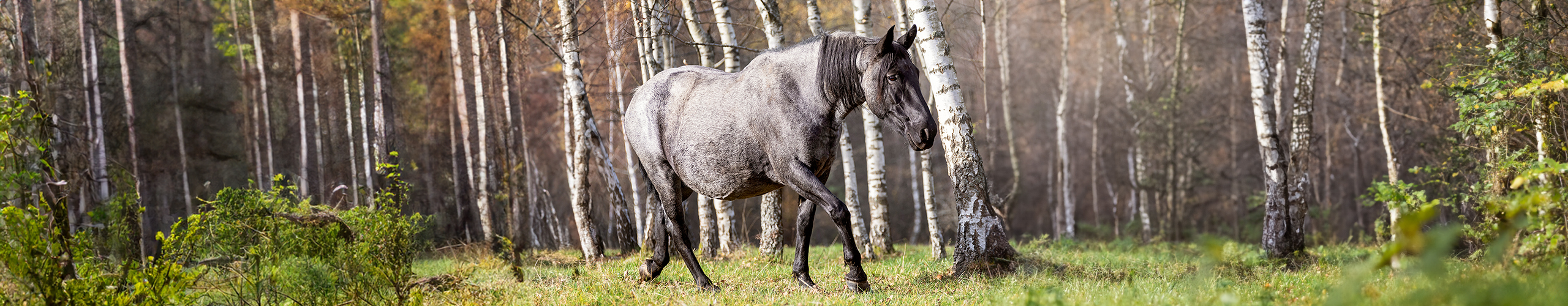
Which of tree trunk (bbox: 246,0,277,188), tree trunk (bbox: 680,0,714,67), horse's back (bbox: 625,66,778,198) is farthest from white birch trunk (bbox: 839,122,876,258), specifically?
tree trunk (bbox: 246,0,277,188)

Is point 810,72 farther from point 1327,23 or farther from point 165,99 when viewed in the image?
point 165,99

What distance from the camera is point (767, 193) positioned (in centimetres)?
801

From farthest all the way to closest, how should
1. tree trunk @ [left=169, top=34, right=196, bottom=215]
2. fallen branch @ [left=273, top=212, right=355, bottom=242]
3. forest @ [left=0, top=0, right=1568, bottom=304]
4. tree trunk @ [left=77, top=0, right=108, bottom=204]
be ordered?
tree trunk @ [left=169, top=34, right=196, bottom=215]
tree trunk @ [left=77, top=0, right=108, bottom=204]
fallen branch @ [left=273, top=212, right=355, bottom=242]
forest @ [left=0, top=0, right=1568, bottom=304]

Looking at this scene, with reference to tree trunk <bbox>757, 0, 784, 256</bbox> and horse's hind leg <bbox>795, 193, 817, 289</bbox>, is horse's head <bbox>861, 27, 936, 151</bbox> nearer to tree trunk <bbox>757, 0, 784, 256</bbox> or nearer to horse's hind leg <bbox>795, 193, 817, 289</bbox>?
horse's hind leg <bbox>795, 193, 817, 289</bbox>

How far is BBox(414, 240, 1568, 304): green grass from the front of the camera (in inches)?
83.2

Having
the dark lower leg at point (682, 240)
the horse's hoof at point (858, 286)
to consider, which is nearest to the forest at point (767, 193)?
the horse's hoof at point (858, 286)

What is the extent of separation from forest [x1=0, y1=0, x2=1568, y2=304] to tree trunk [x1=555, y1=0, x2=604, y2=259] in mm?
43

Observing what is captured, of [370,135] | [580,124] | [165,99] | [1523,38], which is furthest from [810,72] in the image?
[165,99]

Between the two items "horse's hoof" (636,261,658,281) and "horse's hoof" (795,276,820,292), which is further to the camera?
"horse's hoof" (636,261,658,281)

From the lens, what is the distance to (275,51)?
2147cm

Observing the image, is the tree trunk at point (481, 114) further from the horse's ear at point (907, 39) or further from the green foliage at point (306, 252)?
the horse's ear at point (907, 39)

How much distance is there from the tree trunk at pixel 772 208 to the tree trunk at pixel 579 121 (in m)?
1.98

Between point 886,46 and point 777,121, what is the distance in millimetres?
749

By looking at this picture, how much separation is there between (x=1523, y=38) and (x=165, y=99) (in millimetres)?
26952
